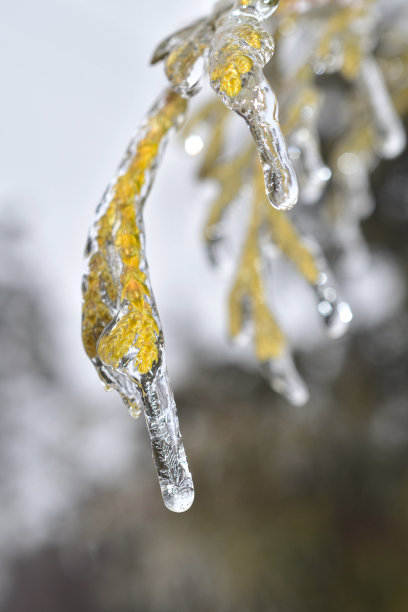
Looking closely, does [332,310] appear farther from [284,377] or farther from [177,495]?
[177,495]

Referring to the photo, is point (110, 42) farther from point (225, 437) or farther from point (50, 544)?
point (50, 544)

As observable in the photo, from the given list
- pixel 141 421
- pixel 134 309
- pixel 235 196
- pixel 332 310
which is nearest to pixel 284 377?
pixel 332 310

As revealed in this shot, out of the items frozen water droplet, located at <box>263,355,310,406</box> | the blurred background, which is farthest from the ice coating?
the blurred background

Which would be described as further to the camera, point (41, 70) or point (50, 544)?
point (50, 544)

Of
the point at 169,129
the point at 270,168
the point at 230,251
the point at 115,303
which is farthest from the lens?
the point at 230,251

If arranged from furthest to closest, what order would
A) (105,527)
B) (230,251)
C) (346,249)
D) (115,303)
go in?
(105,527), (346,249), (230,251), (115,303)

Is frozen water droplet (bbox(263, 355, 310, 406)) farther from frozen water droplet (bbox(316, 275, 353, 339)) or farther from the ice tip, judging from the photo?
the ice tip

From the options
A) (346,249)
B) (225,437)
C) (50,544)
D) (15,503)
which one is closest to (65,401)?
(15,503)
